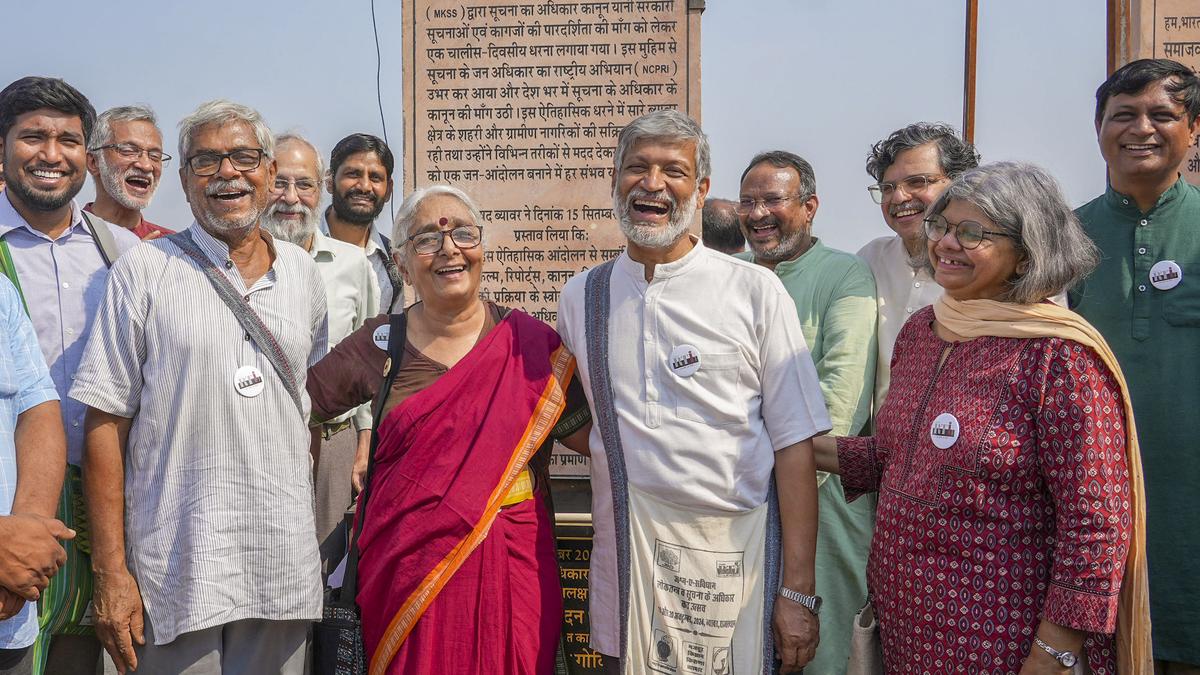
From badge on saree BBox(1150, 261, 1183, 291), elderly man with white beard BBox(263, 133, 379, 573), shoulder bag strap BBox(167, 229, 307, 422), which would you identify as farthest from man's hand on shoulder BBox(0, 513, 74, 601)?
badge on saree BBox(1150, 261, 1183, 291)

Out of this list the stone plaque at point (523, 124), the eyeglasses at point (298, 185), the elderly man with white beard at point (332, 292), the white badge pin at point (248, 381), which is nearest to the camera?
the white badge pin at point (248, 381)

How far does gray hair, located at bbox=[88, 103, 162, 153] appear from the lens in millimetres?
4160

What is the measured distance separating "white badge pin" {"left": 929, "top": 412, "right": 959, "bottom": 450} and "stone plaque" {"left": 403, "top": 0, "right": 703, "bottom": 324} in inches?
90.6

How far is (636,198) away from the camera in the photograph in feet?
9.20

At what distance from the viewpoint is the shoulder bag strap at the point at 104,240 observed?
10.1 feet

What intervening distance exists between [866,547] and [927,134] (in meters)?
1.53

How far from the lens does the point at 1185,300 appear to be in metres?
3.05

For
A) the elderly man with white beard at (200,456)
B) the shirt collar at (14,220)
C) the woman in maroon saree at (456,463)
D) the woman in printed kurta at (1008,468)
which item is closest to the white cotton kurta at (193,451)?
the elderly man with white beard at (200,456)

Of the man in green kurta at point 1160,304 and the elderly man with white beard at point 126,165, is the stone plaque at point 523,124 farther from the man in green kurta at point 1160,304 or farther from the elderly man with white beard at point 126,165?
the man in green kurta at point 1160,304

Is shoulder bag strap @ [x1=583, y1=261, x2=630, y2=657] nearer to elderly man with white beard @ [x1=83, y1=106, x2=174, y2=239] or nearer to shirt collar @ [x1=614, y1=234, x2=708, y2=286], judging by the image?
shirt collar @ [x1=614, y1=234, x2=708, y2=286]

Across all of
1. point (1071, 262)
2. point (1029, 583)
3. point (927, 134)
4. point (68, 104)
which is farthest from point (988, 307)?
point (68, 104)

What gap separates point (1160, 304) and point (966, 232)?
1.10 m

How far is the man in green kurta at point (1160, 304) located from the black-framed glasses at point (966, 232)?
3.36 ft

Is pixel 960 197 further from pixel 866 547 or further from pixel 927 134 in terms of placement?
pixel 866 547
